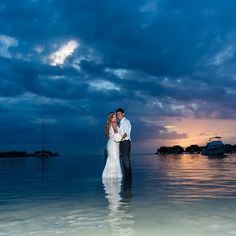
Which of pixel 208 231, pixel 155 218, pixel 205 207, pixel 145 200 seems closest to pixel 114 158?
pixel 145 200

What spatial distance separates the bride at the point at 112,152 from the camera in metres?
14.1

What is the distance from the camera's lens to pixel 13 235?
202 inches

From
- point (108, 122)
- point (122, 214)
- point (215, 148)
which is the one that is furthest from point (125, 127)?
point (215, 148)

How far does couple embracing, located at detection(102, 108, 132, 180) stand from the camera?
13.6m

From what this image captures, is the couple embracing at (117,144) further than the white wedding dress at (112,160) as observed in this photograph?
No

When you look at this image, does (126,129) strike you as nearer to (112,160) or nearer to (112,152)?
(112,152)

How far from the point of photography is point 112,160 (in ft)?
47.2

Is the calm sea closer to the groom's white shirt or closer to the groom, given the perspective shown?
the groom

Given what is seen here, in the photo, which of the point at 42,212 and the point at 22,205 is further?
the point at 22,205

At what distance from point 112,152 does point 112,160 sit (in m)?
0.36

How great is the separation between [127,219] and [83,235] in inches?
49.3

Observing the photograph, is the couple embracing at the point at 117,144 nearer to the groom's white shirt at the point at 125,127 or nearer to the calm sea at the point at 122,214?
the groom's white shirt at the point at 125,127

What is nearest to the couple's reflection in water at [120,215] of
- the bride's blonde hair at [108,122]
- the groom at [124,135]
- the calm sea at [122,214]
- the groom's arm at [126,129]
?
the calm sea at [122,214]

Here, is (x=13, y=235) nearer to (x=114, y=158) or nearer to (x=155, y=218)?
(x=155, y=218)
